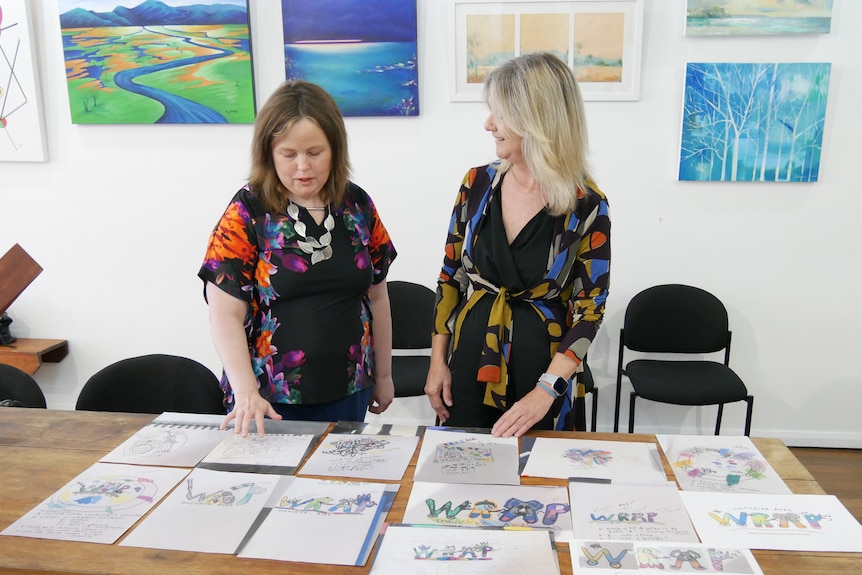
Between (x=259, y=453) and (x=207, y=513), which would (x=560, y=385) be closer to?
(x=259, y=453)

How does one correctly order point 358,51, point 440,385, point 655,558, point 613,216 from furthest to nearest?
point 613,216, point 358,51, point 440,385, point 655,558

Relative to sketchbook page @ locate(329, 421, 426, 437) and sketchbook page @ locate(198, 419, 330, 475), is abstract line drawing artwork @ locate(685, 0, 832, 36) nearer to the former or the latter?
sketchbook page @ locate(329, 421, 426, 437)

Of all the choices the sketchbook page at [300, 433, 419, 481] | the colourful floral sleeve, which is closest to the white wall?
the colourful floral sleeve

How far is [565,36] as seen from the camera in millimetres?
2836

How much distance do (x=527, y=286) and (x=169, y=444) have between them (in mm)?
880

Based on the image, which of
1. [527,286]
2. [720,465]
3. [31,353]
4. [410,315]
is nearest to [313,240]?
[527,286]

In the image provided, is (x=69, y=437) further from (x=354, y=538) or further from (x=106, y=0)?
(x=106, y=0)

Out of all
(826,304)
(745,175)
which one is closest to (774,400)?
(826,304)

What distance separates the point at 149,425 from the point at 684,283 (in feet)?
8.04

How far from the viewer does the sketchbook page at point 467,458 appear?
1258 mm

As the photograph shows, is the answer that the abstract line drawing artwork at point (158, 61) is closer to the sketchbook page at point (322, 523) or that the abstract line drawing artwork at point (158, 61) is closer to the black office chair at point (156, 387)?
the black office chair at point (156, 387)

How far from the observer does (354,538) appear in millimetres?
1068

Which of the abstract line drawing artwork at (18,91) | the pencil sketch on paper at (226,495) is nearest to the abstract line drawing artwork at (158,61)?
the abstract line drawing artwork at (18,91)

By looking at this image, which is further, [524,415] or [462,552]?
[524,415]
